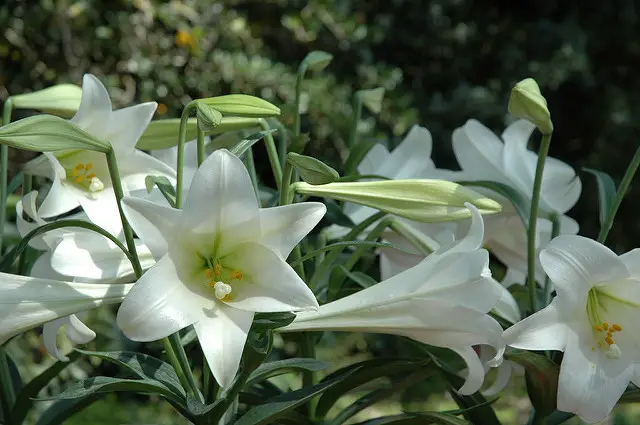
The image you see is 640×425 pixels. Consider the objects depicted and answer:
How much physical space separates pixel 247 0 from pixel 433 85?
0.88 m

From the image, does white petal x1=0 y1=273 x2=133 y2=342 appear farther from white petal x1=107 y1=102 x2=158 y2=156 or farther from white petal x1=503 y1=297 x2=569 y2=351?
white petal x1=503 y1=297 x2=569 y2=351

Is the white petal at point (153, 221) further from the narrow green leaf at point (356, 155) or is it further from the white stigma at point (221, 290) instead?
the narrow green leaf at point (356, 155)

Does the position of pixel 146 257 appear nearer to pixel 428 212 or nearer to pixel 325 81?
pixel 428 212

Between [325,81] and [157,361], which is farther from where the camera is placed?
[325,81]

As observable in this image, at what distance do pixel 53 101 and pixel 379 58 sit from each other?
2687mm

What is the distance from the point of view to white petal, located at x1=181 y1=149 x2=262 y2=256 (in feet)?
1.61

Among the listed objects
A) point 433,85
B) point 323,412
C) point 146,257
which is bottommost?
point 433,85

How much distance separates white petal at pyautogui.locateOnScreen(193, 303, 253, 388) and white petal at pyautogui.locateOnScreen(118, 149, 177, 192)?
19cm

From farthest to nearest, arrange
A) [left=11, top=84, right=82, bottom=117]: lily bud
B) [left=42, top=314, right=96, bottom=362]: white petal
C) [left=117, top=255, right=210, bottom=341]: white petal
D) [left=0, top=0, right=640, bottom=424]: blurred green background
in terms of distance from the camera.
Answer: [left=0, top=0, right=640, bottom=424]: blurred green background, [left=11, top=84, right=82, bottom=117]: lily bud, [left=42, top=314, right=96, bottom=362]: white petal, [left=117, top=255, right=210, bottom=341]: white petal

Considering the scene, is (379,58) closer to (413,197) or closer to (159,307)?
(413,197)

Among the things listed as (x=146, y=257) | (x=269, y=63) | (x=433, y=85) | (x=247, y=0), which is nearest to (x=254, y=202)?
(x=146, y=257)

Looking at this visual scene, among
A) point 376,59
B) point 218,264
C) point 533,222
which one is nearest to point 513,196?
point 533,222

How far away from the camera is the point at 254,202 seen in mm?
505

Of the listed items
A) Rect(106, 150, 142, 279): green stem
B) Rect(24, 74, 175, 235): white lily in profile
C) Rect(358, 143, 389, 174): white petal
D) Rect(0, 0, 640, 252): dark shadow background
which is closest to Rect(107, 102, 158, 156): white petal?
Rect(24, 74, 175, 235): white lily in profile
